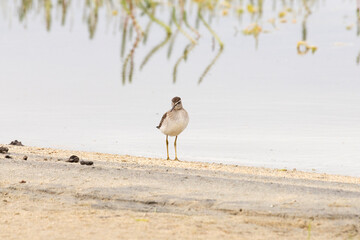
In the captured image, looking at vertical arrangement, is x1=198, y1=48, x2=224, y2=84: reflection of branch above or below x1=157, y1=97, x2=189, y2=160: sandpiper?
above

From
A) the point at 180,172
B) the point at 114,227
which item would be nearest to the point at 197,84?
the point at 180,172

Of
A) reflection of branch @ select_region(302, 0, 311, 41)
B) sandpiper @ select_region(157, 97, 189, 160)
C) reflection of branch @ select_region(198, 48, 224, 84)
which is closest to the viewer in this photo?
sandpiper @ select_region(157, 97, 189, 160)

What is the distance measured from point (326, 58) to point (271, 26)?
2.78m

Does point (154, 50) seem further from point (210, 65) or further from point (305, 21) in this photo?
point (305, 21)

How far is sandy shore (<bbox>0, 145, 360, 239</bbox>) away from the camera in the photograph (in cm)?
485

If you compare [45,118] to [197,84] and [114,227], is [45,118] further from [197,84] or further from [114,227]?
[114,227]

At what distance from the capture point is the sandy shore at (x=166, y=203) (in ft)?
15.9

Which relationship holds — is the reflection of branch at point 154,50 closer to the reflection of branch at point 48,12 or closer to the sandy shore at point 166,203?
the reflection of branch at point 48,12

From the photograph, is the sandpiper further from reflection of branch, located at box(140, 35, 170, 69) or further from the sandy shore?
reflection of branch, located at box(140, 35, 170, 69)

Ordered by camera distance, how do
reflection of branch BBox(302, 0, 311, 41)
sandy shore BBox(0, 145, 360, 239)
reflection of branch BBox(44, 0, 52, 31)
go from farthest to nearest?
reflection of branch BBox(302, 0, 311, 41)
reflection of branch BBox(44, 0, 52, 31)
sandy shore BBox(0, 145, 360, 239)

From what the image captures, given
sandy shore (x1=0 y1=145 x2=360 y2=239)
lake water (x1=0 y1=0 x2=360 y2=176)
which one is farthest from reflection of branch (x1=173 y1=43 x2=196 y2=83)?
sandy shore (x1=0 y1=145 x2=360 y2=239)

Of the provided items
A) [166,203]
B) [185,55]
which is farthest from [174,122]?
[185,55]

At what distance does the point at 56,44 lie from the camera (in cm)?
1466

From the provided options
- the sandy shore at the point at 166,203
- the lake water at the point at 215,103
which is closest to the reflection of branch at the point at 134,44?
the lake water at the point at 215,103
